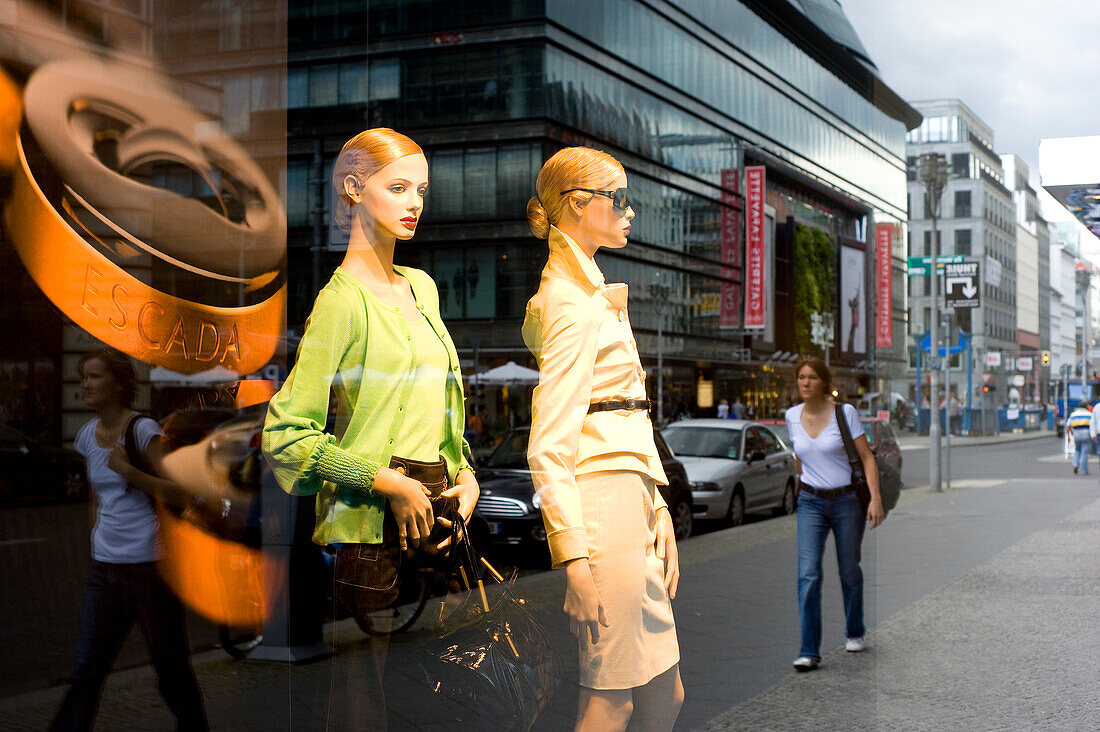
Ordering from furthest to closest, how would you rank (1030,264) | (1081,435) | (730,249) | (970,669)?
→ (1081,435)
(1030,264)
(970,669)
(730,249)

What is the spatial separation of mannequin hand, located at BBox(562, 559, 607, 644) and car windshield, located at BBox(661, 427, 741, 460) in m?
0.83

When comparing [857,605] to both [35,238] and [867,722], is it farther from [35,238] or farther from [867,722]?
[35,238]

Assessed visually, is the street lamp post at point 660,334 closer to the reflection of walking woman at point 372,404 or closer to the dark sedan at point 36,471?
the reflection of walking woman at point 372,404

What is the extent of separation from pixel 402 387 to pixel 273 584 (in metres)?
1.47

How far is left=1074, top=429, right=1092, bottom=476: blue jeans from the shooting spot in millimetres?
23109

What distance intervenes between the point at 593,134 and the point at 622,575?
3.88 ft

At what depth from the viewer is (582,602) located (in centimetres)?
278

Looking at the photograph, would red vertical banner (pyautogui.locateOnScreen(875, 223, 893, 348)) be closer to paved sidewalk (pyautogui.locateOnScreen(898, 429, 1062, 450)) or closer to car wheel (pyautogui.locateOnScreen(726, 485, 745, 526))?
car wheel (pyautogui.locateOnScreen(726, 485, 745, 526))

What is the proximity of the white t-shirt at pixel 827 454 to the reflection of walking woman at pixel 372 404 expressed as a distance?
3.26m

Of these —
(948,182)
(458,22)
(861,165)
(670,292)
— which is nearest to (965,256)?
(948,182)

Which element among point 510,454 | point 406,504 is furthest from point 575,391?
point 406,504

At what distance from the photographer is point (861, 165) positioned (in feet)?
16.1

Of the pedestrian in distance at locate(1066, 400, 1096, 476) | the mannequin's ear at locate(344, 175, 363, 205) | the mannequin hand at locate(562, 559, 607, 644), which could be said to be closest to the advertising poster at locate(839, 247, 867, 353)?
the mannequin hand at locate(562, 559, 607, 644)

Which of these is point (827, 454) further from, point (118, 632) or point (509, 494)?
point (118, 632)
